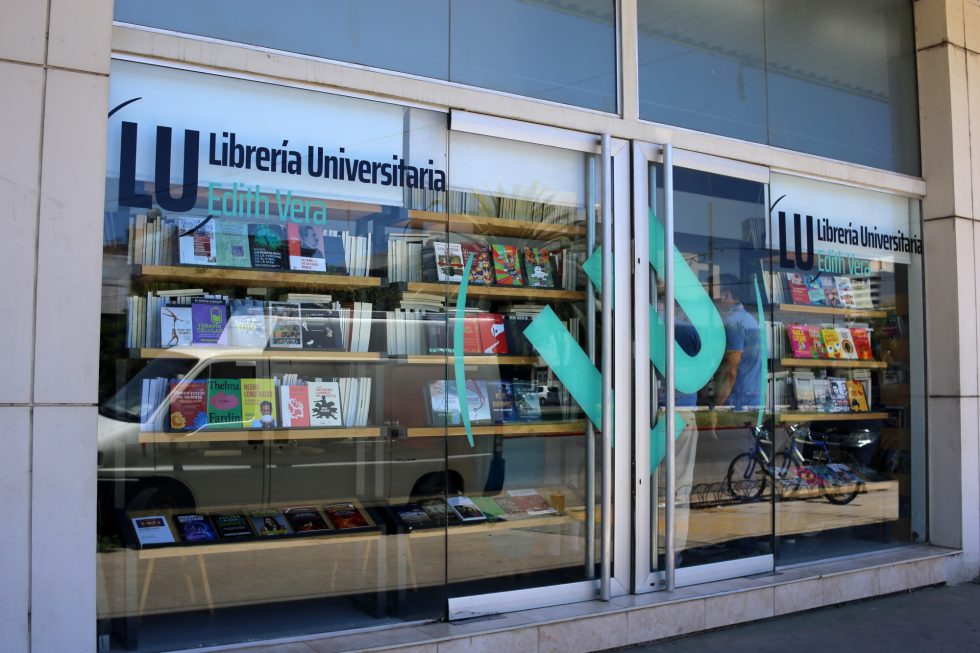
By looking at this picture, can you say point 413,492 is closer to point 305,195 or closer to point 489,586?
point 489,586

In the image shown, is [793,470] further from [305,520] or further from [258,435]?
[258,435]

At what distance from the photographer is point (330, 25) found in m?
5.03

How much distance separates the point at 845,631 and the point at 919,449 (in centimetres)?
234

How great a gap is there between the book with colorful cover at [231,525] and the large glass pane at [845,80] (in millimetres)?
4795

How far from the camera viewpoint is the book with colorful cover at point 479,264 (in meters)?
5.69

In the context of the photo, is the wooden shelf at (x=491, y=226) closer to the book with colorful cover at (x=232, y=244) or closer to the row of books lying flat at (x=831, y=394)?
the book with colorful cover at (x=232, y=244)

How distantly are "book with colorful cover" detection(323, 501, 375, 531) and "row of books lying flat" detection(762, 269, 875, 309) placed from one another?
3.48 meters

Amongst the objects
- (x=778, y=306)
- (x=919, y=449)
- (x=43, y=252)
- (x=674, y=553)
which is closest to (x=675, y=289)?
(x=778, y=306)

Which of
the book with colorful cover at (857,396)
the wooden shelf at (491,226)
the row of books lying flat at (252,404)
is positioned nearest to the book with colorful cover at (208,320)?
the row of books lying flat at (252,404)

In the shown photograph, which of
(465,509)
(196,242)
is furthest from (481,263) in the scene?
(196,242)

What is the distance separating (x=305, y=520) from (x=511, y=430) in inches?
56.7

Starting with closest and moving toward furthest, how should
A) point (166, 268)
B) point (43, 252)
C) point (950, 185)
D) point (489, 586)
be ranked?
point (43, 252) < point (166, 268) < point (489, 586) < point (950, 185)

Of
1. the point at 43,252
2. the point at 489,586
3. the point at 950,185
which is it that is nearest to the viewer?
the point at 43,252

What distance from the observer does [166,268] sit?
16.1 feet
